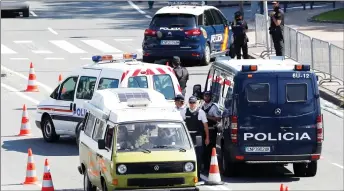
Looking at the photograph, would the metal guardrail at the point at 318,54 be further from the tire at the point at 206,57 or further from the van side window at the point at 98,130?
the van side window at the point at 98,130

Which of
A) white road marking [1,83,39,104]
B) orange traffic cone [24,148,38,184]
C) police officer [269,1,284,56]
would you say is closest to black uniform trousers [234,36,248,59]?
Answer: police officer [269,1,284,56]

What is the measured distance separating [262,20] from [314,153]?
63.5 feet

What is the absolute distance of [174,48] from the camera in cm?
3772

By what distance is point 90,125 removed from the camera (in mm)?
21766

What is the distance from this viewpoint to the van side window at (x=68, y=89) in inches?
1062

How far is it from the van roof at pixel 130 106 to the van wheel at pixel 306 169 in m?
3.54

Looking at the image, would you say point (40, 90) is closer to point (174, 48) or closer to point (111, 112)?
point (174, 48)

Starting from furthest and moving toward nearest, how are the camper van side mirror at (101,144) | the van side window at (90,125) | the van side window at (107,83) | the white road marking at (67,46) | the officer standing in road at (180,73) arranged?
the white road marking at (67,46)
the officer standing in road at (180,73)
the van side window at (107,83)
the van side window at (90,125)
the camper van side mirror at (101,144)

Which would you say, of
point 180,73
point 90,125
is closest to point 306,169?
point 90,125

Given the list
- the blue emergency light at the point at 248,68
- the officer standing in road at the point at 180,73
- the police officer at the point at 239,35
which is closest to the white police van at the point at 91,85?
the officer standing in road at the point at 180,73

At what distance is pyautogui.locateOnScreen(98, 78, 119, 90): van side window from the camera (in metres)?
25.7

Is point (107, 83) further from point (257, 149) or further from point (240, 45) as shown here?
point (240, 45)

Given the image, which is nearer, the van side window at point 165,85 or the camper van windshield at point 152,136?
the camper van windshield at point 152,136

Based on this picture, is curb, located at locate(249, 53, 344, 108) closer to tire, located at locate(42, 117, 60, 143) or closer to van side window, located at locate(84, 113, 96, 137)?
tire, located at locate(42, 117, 60, 143)
